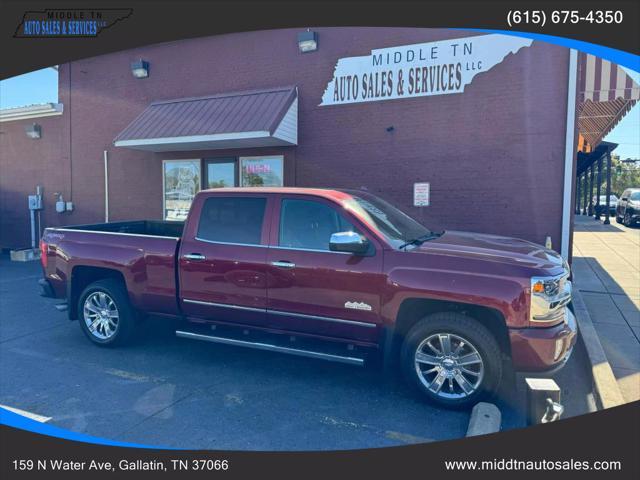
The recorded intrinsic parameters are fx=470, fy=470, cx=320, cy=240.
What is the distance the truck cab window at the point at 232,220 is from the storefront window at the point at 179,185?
657 centimetres

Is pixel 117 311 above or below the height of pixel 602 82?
below

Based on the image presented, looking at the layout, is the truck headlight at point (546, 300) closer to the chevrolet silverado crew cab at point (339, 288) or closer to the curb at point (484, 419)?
the chevrolet silverado crew cab at point (339, 288)

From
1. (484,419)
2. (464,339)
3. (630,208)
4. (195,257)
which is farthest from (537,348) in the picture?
(630,208)

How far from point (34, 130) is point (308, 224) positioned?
41.4 feet

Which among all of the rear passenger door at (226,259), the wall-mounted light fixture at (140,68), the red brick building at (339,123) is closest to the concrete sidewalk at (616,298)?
the red brick building at (339,123)

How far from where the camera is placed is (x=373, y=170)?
9.49 meters

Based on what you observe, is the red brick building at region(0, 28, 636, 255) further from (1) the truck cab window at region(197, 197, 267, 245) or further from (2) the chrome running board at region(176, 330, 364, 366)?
(2) the chrome running board at region(176, 330, 364, 366)

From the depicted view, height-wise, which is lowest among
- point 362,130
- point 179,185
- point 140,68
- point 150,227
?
point 150,227

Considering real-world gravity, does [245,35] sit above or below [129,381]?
above

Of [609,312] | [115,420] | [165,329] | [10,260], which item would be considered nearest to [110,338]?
[165,329]

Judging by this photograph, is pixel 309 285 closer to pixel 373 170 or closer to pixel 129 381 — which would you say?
pixel 129 381

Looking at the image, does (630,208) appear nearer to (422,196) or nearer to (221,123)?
(422,196)

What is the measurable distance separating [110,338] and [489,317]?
14.1ft

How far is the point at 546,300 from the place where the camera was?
12.6 ft
